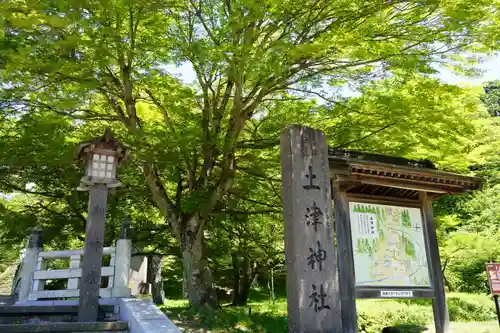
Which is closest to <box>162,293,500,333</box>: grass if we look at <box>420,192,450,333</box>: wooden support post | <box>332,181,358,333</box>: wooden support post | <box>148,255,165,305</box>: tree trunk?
<box>420,192,450,333</box>: wooden support post

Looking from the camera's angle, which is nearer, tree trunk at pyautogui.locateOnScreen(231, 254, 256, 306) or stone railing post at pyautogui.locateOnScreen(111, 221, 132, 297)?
stone railing post at pyautogui.locateOnScreen(111, 221, 132, 297)

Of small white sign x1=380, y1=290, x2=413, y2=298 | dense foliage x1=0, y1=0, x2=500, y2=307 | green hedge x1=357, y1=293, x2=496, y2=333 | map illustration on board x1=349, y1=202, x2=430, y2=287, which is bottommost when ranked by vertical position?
green hedge x1=357, y1=293, x2=496, y2=333

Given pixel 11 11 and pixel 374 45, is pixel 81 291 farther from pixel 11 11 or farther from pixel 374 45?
pixel 374 45

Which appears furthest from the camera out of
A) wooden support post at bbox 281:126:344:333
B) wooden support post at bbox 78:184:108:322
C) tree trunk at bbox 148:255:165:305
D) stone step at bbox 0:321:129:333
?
tree trunk at bbox 148:255:165:305

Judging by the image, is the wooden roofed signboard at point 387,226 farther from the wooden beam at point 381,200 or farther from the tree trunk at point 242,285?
the tree trunk at point 242,285

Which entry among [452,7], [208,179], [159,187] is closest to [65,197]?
[159,187]

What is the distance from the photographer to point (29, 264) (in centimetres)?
833

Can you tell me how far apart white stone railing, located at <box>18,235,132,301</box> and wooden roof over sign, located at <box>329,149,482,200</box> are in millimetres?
4864

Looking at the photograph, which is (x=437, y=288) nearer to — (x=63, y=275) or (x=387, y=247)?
(x=387, y=247)

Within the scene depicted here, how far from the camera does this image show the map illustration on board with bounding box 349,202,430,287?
700 centimetres

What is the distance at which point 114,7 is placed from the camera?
7.64m

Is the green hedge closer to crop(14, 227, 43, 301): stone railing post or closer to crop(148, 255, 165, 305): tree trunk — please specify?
crop(14, 227, 43, 301): stone railing post

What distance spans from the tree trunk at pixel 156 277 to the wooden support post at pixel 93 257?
11.7 m

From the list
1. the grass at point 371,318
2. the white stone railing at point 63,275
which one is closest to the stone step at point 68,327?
the grass at point 371,318
